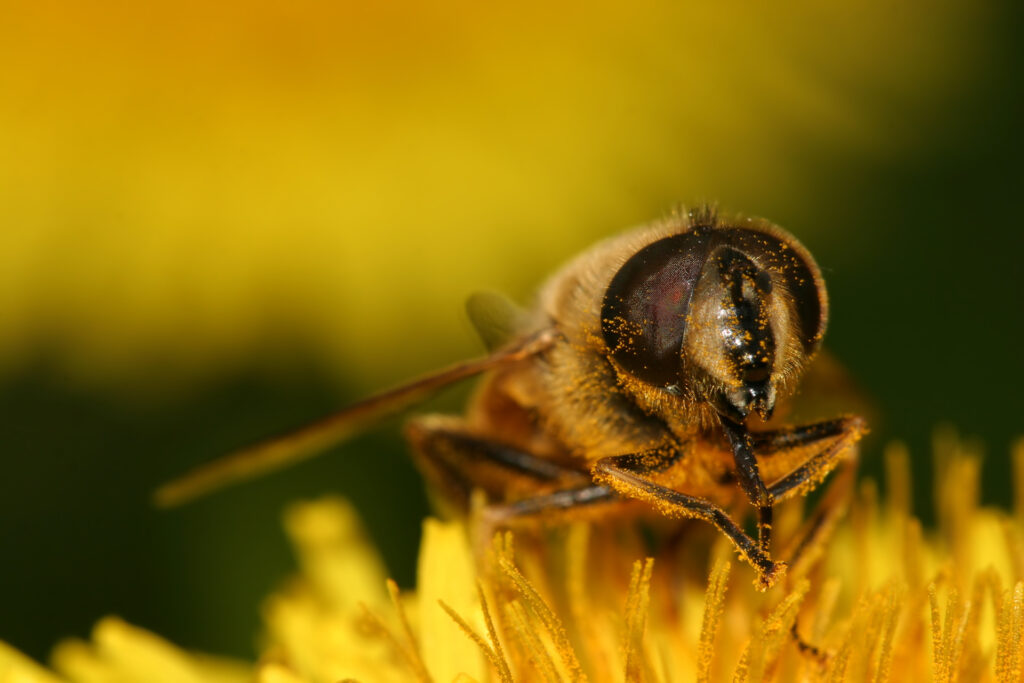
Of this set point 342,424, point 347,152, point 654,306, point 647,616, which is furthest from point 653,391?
point 347,152

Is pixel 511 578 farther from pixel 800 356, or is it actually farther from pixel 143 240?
pixel 143 240

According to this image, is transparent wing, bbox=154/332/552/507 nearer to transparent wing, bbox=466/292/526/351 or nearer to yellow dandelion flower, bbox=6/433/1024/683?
transparent wing, bbox=466/292/526/351

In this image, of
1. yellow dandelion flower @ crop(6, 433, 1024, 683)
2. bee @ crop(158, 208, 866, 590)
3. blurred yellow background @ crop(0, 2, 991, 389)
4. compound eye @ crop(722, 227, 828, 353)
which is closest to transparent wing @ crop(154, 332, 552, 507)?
bee @ crop(158, 208, 866, 590)

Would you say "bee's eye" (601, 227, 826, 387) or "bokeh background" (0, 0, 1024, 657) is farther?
"bokeh background" (0, 0, 1024, 657)

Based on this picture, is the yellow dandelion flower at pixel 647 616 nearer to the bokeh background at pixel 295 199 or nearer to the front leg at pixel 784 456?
the front leg at pixel 784 456

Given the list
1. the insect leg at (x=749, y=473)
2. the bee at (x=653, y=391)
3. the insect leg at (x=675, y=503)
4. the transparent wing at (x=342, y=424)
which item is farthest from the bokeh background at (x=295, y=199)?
the insect leg at (x=749, y=473)

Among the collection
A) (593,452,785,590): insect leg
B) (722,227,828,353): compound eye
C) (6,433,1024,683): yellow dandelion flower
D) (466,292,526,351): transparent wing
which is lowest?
(6,433,1024,683): yellow dandelion flower

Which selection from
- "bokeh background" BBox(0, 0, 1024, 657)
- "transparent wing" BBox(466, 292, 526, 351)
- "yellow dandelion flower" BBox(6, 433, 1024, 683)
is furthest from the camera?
"bokeh background" BBox(0, 0, 1024, 657)
